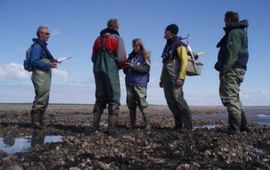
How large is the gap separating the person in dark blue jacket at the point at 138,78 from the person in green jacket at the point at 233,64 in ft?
7.33

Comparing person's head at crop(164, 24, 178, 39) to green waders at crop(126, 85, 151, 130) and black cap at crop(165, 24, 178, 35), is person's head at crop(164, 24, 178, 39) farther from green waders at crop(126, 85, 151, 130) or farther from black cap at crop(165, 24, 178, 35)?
green waders at crop(126, 85, 151, 130)

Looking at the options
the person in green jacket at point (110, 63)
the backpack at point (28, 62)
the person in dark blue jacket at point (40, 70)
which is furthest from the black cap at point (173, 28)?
the backpack at point (28, 62)

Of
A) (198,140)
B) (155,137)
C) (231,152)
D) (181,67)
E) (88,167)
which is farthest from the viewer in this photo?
(181,67)

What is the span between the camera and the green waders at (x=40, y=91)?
1167 cm

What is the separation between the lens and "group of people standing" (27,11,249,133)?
10.3 meters

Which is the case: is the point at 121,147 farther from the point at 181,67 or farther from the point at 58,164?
the point at 181,67

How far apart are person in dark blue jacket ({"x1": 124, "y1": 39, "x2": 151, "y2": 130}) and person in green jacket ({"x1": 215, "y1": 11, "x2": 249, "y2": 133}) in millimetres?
2233

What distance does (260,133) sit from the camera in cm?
1080

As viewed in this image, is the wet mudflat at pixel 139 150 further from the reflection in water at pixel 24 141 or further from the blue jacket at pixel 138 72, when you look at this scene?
the blue jacket at pixel 138 72

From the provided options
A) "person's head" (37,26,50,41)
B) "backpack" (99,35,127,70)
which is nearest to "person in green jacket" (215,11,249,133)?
"backpack" (99,35,127,70)

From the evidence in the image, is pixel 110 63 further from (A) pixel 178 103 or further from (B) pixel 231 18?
(B) pixel 231 18

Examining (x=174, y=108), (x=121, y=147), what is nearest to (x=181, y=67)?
(x=174, y=108)

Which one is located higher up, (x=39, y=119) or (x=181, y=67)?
(x=181, y=67)

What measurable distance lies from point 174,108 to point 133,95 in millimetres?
1297
